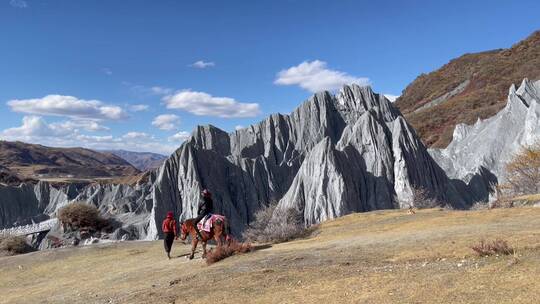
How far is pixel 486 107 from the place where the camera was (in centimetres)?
9462

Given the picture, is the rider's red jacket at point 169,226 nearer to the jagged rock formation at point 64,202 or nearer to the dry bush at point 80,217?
the jagged rock formation at point 64,202

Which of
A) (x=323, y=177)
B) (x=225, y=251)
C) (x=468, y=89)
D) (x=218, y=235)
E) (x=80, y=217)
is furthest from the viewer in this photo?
(x=468, y=89)

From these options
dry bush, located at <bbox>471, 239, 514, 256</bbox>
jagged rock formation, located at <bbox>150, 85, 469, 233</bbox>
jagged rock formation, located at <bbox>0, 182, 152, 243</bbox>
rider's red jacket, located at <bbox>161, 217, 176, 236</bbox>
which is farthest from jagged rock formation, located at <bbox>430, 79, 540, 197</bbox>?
rider's red jacket, located at <bbox>161, 217, 176, 236</bbox>

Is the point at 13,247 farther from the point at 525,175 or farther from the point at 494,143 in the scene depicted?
the point at 494,143

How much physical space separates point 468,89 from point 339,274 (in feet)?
406

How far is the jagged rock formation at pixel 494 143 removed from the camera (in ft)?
168

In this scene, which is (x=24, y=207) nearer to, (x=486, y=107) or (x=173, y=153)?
(x=173, y=153)

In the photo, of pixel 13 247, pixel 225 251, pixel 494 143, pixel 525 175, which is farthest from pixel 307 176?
pixel 225 251

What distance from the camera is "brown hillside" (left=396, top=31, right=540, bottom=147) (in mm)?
97250

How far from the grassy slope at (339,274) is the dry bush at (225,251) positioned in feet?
1.15

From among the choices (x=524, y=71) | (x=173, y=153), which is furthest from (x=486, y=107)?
(x=173, y=153)

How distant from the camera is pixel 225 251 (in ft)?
52.0

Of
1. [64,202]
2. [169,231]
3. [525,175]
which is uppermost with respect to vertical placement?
[64,202]

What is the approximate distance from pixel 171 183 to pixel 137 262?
1292 inches
